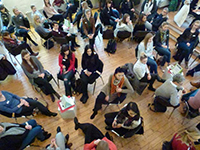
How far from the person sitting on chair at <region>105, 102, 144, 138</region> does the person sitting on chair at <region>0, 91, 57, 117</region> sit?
1482 mm

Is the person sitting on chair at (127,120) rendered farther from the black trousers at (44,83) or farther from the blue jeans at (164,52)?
the blue jeans at (164,52)

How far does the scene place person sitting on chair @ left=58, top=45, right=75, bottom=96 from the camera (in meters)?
3.38

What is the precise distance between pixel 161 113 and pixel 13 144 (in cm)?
293

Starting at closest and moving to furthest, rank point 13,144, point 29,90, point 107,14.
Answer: point 13,144
point 29,90
point 107,14

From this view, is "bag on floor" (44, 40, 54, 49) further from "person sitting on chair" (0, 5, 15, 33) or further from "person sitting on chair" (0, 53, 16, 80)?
"person sitting on chair" (0, 53, 16, 80)

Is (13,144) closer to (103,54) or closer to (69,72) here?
(69,72)

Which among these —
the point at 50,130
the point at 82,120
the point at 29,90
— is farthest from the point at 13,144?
the point at 29,90

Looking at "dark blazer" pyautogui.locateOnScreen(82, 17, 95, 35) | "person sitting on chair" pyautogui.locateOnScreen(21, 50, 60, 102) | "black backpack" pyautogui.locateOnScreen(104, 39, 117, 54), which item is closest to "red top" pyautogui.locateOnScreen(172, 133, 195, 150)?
"person sitting on chair" pyautogui.locateOnScreen(21, 50, 60, 102)

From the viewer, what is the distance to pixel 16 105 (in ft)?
9.21

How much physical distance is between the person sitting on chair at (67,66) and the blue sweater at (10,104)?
1.03 m

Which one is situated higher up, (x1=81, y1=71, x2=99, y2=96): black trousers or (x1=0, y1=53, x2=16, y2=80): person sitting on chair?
(x1=0, y1=53, x2=16, y2=80): person sitting on chair

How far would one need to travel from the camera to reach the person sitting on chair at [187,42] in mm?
3906

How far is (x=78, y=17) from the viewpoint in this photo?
534cm

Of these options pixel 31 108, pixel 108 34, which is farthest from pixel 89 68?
pixel 108 34
